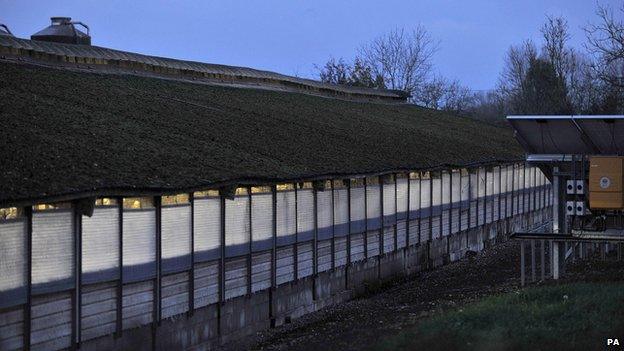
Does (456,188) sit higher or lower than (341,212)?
higher

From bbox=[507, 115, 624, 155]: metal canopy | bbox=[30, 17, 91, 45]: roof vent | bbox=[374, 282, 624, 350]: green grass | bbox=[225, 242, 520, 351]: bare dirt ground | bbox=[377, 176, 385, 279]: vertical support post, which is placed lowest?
bbox=[225, 242, 520, 351]: bare dirt ground

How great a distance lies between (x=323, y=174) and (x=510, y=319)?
9.48m

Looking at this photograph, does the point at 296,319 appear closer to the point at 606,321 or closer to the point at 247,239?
the point at 247,239

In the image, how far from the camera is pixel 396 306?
2545 cm

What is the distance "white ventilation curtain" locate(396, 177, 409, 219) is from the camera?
1352 inches

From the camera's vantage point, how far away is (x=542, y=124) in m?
26.5

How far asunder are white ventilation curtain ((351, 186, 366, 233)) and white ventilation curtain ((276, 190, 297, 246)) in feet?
14.4

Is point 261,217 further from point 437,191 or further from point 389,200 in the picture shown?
point 437,191

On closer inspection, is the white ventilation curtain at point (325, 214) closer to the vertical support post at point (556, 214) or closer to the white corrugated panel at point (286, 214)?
the white corrugated panel at point (286, 214)

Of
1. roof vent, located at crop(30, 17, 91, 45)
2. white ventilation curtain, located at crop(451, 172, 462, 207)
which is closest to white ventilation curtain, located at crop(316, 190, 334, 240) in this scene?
white ventilation curtain, located at crop(451, 172, 462, 207)

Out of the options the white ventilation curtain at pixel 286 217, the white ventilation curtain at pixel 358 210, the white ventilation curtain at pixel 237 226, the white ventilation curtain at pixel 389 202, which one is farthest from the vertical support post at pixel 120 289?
the white ventilation curtain at pixel 389 202

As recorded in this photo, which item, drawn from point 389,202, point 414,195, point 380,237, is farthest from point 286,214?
point 414,195

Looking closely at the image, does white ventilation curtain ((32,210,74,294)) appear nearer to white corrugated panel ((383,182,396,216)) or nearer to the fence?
the fence

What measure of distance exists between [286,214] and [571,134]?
6788 millimetres
